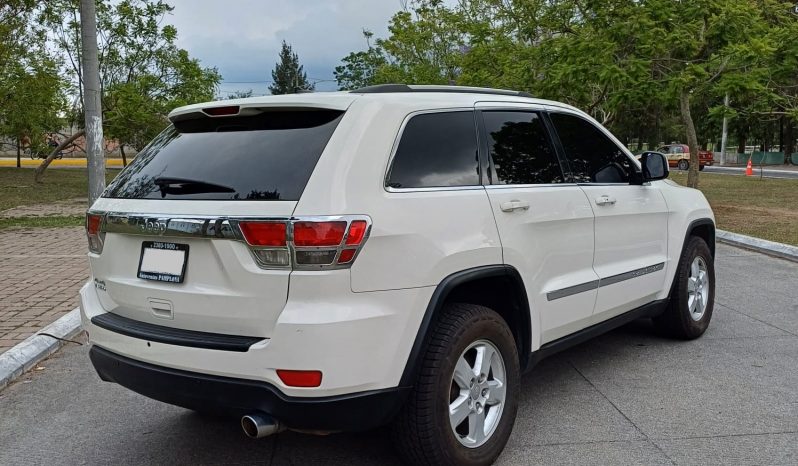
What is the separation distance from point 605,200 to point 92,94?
6614mm

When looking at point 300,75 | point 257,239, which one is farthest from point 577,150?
point 300,75

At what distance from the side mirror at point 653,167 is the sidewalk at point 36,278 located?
15.9 ft

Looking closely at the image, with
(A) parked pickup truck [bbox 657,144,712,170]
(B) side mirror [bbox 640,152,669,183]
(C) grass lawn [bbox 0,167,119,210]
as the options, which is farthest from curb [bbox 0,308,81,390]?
(A) parked pickup truck [bbox 657,144,712,170]

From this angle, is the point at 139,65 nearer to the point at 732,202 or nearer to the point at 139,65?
the point at 139,65

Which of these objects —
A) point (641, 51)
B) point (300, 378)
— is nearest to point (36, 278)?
point (300, 378)

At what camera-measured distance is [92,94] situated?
8453mm

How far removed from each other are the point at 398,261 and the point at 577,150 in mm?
1946

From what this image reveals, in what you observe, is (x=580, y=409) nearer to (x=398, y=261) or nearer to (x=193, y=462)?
(x=398, y=261)

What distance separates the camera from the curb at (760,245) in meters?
9.12

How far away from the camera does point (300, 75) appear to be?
94.0m

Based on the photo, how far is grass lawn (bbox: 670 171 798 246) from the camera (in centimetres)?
1154

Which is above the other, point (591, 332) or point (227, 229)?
point (227, 229)

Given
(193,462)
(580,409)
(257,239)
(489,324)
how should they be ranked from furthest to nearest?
(580,409), (193,462), (489,324), (257,239)

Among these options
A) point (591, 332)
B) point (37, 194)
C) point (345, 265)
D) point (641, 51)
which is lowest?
point (37, 194)
